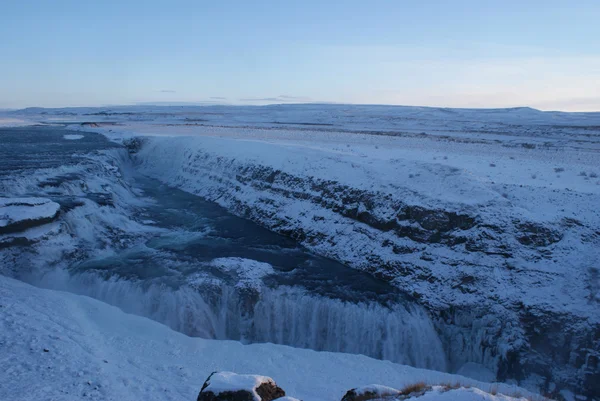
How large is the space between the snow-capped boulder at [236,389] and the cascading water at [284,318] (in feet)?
22.6

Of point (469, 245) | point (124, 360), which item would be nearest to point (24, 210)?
point (124, 360)

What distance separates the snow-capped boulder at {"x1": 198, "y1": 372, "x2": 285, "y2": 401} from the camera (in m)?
6.70

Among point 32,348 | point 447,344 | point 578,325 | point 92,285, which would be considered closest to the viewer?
point 32,348

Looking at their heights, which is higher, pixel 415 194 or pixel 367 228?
pixel 415 194

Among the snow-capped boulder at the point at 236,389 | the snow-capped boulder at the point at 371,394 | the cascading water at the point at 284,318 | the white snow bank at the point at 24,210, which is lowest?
the cascading water at the point at 284,318

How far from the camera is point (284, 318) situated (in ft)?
47.3

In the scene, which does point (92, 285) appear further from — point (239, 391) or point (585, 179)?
point (585, 179)

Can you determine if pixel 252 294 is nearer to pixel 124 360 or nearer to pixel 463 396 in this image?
pixel 124 360

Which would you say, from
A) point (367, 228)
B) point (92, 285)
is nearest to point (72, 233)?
point (92, 285)

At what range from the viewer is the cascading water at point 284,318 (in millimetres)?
13781

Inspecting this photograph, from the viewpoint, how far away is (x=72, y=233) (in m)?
18.1

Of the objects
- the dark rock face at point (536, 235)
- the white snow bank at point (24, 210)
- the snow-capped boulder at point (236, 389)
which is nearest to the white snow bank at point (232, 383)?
the snow-capped boulder at point (236, 389)

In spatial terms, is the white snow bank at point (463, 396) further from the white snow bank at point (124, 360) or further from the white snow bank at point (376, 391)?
the white snow bank at point (124, 360)

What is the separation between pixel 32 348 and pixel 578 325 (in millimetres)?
14137
